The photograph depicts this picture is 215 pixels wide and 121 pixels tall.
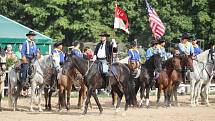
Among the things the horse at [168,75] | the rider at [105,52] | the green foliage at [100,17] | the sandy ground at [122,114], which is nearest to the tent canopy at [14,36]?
the green foliage at [100,17]

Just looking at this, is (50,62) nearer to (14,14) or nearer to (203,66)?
(203,66)

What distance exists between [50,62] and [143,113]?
4128 millimetres

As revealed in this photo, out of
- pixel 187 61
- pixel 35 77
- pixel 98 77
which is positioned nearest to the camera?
pixel 98 77

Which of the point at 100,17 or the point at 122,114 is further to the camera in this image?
the point at 100,17

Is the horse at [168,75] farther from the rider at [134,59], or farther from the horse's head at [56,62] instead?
the horse's head at [56,62]

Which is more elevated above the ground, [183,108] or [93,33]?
[93,33]

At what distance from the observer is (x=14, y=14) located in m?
44.1

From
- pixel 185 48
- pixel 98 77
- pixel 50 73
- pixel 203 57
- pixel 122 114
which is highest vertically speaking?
pixel 185 48

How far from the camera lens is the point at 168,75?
23594 millimetres

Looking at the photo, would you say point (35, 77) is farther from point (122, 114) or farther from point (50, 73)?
point (122, 114)

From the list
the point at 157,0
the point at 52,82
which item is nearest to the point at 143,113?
the point at 52,82

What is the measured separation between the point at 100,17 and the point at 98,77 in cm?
2316

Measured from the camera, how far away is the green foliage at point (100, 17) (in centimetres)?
4150

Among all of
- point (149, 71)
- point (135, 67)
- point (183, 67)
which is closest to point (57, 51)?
point (135, 67)
